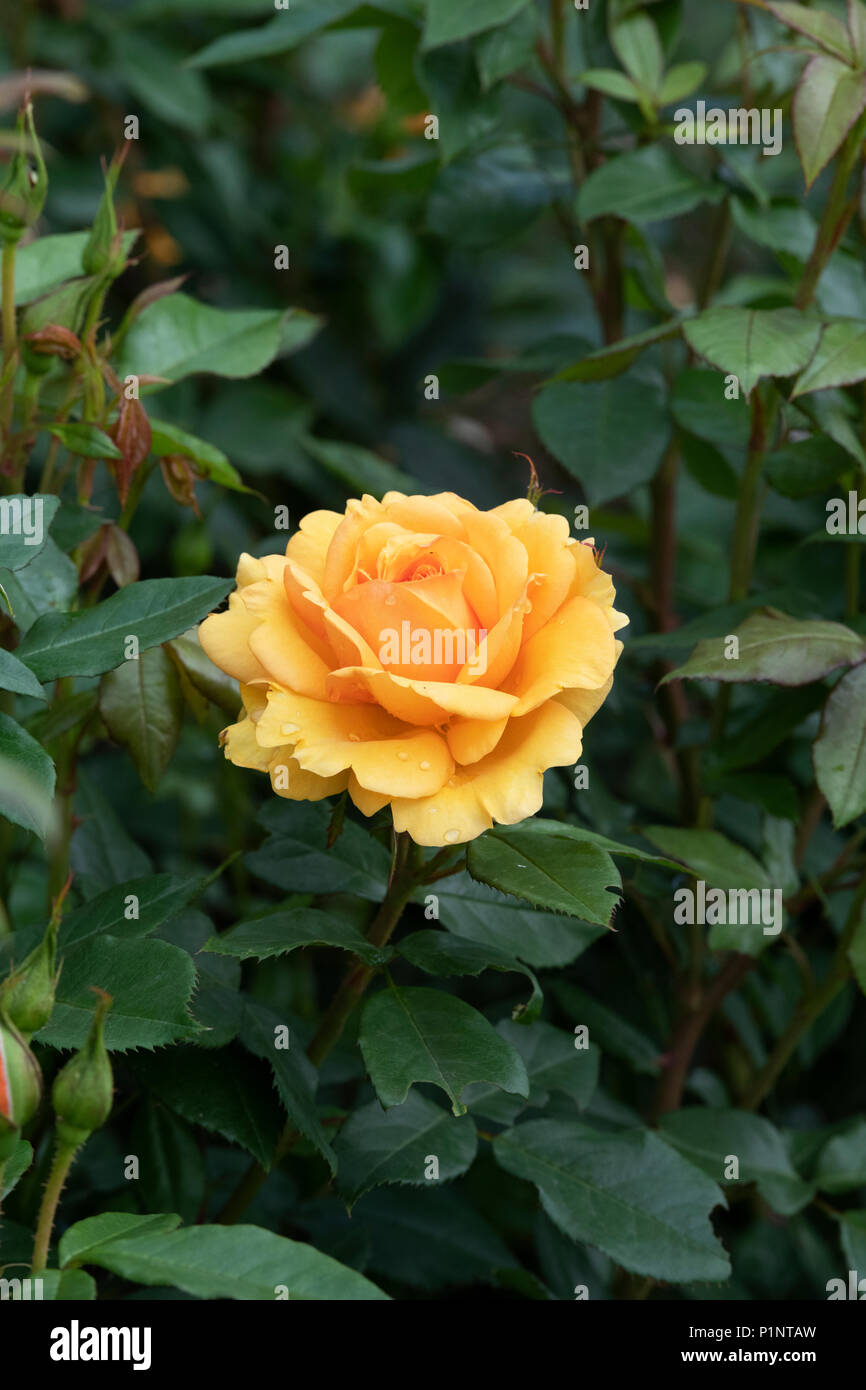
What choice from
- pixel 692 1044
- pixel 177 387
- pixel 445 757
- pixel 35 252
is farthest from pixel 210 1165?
pixel 177 387

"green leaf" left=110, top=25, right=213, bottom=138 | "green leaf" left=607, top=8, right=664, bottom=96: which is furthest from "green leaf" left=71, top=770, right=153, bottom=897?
"green leaf" left=110, top=25, right=213, bottom=138

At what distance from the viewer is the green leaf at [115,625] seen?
581mm

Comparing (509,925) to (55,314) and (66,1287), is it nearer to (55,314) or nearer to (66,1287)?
(66,1287)

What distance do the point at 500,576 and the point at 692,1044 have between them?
0.53 metres

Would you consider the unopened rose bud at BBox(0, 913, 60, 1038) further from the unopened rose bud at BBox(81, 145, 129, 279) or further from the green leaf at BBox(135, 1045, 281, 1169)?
the unopened rose bud at BBox(81, 145, 129, 279)

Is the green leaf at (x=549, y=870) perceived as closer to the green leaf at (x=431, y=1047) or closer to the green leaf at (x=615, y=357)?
the green leaf at (x=431, y=1047)

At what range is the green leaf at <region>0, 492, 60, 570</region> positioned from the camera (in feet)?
1.84

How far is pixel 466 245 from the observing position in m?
1.07

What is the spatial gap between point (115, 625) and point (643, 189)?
0.55 m

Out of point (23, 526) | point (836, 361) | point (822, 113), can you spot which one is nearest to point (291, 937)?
point (23, 526)

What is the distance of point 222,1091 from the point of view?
2.11 feet

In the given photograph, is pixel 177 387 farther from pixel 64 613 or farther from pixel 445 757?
pixel 445 757

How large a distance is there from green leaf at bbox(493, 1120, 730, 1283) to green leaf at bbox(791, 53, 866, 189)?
1.81 ft

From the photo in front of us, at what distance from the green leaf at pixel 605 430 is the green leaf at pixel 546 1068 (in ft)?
1.17
